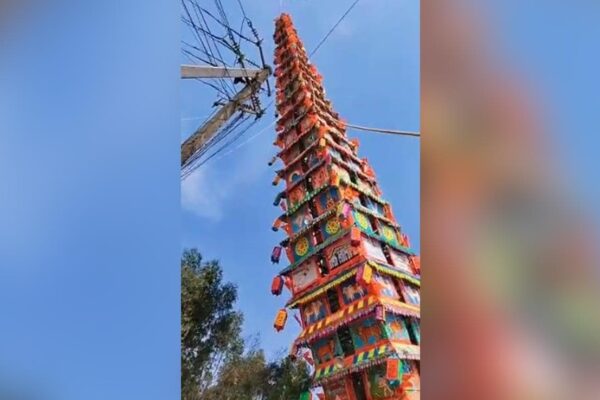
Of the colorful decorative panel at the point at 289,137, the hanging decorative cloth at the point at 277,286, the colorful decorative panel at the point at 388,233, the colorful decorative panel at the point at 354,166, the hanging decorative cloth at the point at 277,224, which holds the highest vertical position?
the colorful decorative panel at the point at 289,137

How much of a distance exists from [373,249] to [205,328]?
50.9 inches

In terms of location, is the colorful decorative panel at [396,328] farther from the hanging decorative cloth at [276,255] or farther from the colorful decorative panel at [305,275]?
the hanging decorative cloth at [276,255]

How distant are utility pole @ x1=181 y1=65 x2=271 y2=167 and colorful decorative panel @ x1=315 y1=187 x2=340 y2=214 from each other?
0.74 m

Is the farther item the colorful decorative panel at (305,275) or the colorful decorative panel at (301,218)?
the colorful decorative panel at (301,218)

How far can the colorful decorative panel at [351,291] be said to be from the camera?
3166 mm

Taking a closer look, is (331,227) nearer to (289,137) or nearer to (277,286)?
(277,286)

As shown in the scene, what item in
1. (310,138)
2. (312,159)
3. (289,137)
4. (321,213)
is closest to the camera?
(321,213)

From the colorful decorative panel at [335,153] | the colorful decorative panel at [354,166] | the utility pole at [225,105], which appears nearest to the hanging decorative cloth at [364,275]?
the colorful decorative panel at [354,166]

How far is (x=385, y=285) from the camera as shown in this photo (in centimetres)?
321

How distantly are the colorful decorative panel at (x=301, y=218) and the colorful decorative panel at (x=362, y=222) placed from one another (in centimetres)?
37
